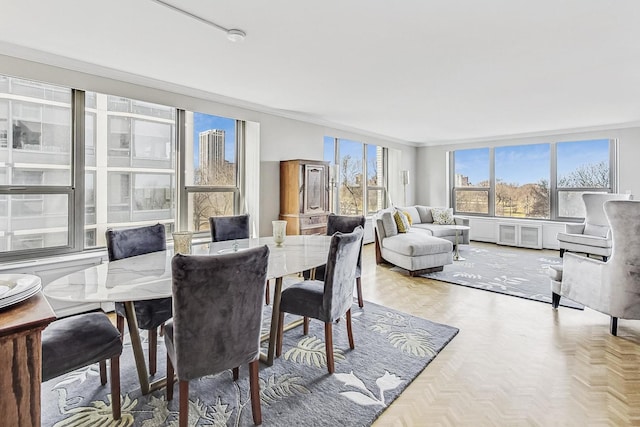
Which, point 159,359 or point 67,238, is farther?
point 67,238

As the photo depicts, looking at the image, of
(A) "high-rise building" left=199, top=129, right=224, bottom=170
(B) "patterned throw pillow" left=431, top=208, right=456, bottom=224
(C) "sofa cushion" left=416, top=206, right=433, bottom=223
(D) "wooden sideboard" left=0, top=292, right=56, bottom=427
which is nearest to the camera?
(D) "wooden sideboard" left=0, top=292, right=56, bottom=427

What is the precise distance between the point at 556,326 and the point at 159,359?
3.37 metres

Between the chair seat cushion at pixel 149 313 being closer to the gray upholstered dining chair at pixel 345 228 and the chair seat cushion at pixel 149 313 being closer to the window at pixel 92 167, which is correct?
the gray upholstered dining chair at pixel 345 228

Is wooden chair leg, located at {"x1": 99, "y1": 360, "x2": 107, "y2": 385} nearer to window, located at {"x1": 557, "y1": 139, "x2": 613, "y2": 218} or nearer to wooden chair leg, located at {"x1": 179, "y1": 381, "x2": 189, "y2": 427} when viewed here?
wooden chair leg, located at {"x1": 179, "y1": 381, "x2": 189, "y2": 427}

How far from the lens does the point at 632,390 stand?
2.04m

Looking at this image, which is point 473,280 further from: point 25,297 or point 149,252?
point 25,297

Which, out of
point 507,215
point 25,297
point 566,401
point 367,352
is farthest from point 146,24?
point 507,215

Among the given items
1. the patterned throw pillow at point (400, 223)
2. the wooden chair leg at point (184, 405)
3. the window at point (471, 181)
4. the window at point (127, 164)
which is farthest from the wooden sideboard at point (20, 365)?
the window at point (471, 181)

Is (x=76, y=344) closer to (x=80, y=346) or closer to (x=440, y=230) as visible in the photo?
(x=80, y=346)

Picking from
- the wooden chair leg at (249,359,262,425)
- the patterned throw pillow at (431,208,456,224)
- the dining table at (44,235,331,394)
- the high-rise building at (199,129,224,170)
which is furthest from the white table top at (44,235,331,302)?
the patterned throw pillow at (431,208,456,224)

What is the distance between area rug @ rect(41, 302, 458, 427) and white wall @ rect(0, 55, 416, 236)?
256cm

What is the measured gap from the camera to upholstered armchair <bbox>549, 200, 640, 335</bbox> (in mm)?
2623

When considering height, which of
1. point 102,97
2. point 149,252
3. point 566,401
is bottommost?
point 566,401

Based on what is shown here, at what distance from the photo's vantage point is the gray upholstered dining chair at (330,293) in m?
2.20
